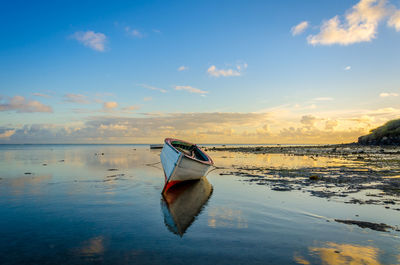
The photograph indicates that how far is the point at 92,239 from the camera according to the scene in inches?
320

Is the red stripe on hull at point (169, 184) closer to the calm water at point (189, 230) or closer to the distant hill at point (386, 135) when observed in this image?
the calm water at point (189, 230)

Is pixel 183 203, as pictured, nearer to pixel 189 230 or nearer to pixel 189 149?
pixel 189 230

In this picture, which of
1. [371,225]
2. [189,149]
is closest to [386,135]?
[189,149]

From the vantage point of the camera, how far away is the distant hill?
71606 millimetres

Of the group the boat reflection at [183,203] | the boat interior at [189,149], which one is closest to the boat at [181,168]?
the boat reflection at [183,203]

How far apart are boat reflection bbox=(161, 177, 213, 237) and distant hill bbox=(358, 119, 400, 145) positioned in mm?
76859

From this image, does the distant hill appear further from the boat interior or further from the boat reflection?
the boat reflection

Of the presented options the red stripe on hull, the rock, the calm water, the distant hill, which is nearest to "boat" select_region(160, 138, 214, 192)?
the red stripe on hull

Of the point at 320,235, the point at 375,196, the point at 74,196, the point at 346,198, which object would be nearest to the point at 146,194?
the point at 74,196

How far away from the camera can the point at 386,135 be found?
75500 millimetres

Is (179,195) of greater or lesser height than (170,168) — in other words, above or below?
below

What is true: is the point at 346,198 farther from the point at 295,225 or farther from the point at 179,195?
the point at 179,195

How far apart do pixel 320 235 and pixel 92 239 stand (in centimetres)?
782

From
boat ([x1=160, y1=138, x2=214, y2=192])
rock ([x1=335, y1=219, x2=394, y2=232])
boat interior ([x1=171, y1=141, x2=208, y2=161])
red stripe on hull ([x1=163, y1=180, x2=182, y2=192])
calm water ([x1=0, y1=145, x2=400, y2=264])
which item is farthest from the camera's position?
boat interior ([x1=171, y1=141, x2=208, y2=161])
